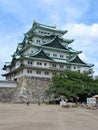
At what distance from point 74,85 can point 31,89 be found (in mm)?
10804

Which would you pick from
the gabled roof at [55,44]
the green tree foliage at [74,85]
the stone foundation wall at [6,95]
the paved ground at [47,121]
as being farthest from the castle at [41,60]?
the paved ground at [47,121]

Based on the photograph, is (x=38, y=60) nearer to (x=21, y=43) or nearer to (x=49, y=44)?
(x=49, y=44)

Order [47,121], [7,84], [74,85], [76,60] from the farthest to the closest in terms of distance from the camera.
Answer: [76,60] < [7,84] < [74,85] < [47,121]

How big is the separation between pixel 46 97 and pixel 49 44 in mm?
13156

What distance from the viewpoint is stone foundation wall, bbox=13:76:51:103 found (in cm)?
5197

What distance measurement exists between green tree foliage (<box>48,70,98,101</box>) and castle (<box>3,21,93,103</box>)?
5.17 m

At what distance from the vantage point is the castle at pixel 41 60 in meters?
54.3

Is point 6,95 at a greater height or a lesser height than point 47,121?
greater

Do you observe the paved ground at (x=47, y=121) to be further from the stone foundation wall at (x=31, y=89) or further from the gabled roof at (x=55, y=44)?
the gabled roof at (x=55, y=44)

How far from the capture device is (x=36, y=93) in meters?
53.3

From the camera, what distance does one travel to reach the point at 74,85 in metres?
46.3

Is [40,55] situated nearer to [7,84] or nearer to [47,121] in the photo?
[7,84]

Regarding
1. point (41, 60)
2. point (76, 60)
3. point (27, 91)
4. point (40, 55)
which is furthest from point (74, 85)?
point (76, 60)

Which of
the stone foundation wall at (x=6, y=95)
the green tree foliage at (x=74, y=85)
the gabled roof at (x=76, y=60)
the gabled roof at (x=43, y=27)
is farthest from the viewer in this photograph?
the gabled roof at (x=43, y=27)
